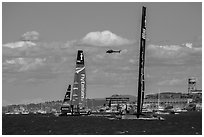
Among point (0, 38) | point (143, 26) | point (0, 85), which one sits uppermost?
point (143, 26)

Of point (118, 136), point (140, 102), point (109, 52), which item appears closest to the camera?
point (118, 136)

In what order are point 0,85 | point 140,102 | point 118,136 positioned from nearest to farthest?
point 0,85
point 118,136
point 140,102

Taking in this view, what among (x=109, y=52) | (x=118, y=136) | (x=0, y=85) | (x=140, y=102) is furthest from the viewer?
(x=140, y=102)

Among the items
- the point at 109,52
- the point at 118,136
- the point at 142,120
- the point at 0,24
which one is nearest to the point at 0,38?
the point at 0,24

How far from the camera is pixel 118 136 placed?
325 ft

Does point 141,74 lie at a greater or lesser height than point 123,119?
greater

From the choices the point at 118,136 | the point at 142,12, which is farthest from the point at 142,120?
the point at 118,136

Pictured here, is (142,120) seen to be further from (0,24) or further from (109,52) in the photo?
(0,24)

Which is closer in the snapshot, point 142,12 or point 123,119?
point 142,12

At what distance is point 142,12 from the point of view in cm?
15225

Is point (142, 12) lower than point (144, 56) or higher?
higher

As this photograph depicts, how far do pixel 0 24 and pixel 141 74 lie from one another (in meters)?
82.6

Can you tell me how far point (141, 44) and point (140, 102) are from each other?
16.5 metres

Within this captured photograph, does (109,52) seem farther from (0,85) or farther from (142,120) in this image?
(0,85)
